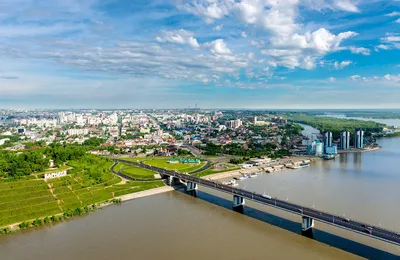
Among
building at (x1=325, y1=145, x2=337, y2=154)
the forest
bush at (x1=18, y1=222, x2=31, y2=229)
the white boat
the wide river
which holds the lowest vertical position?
the white boat

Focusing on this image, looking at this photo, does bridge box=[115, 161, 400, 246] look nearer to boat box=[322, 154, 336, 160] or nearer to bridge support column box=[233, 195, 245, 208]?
bridge support column box=[233, 195, 245, 208]

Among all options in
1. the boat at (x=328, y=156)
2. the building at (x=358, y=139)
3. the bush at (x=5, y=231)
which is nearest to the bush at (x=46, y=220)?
the bush at (x=5, y=231)

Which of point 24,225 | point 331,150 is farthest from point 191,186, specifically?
point 331,150

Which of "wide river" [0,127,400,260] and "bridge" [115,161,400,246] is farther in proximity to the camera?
"wide river" [0,127,400,260]

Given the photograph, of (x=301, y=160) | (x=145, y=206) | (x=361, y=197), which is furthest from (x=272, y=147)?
(x=145, y=206)

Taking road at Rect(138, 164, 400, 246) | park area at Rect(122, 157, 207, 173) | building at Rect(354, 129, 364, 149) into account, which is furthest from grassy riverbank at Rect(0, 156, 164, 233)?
building at Rect(354, 129, 364, 149)

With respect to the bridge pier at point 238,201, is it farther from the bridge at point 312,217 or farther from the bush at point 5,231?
the bush at point 5,231

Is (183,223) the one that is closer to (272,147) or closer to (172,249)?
(172,249)
